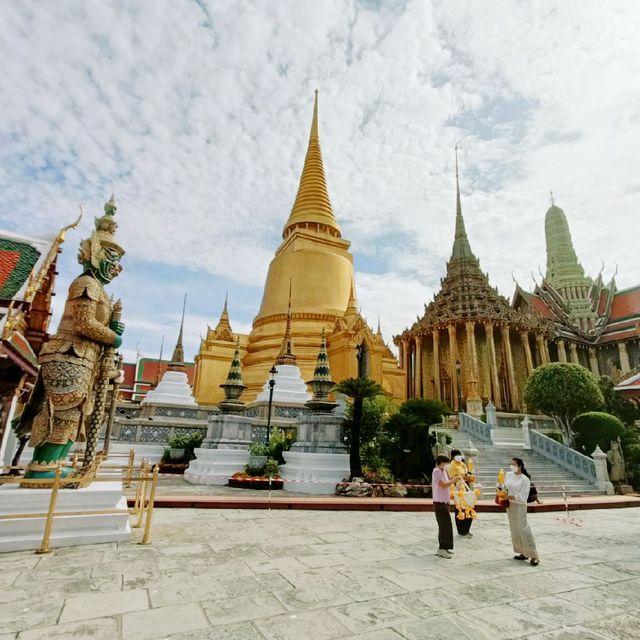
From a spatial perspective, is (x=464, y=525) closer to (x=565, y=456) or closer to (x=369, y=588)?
(x=369, y=588)

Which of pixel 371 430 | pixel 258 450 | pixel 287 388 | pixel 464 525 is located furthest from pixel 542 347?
pixel 464 525

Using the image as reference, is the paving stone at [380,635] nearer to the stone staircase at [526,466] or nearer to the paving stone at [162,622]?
the paving stone at [162,622]

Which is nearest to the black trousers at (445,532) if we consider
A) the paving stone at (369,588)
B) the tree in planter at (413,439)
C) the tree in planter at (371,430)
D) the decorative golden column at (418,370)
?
the paving stone at (369,588)

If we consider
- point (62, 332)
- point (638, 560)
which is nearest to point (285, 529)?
point (62, 332)

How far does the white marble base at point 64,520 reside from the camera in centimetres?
414

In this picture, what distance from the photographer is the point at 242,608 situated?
9.61 ft

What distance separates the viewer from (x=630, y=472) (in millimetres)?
15016

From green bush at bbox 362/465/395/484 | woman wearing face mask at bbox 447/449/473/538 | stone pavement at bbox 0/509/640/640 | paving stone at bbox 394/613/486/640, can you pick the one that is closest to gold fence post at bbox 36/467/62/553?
stone pavement at bbox 0/509/640/640

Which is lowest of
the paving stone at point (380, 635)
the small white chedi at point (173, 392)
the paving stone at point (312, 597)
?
the paving stone at point (380, 635)

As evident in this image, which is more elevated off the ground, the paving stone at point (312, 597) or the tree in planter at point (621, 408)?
the tree in planter at point (621, 408)

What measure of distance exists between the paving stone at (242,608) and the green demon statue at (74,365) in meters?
2.88

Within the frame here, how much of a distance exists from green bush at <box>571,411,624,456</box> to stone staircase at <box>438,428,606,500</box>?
84.6 inches

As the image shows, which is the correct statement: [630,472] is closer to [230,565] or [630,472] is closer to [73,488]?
[230,565]

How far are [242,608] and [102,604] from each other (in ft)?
3.21
